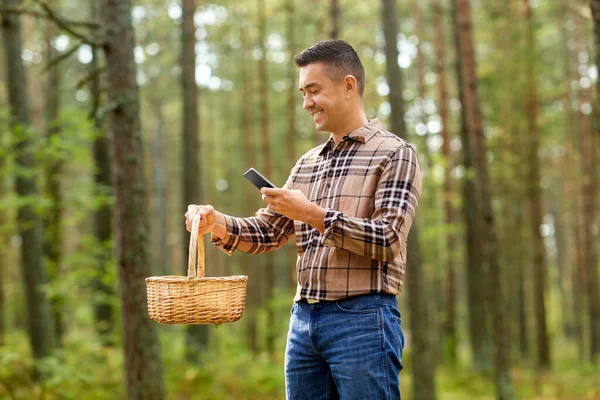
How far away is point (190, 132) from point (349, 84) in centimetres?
861

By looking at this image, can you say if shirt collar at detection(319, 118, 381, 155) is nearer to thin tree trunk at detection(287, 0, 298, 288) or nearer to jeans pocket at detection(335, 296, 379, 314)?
jeans pocket at detection(335, 296, 379, 314)

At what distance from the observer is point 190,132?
37.1 ft

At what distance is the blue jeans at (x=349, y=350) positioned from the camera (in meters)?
2.71

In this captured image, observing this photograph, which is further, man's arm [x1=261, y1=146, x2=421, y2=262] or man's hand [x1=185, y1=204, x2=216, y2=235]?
man's hand [x1=185, y1=204, x2=216, y2=235]

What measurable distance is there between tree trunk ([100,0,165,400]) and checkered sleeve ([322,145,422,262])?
297 cm

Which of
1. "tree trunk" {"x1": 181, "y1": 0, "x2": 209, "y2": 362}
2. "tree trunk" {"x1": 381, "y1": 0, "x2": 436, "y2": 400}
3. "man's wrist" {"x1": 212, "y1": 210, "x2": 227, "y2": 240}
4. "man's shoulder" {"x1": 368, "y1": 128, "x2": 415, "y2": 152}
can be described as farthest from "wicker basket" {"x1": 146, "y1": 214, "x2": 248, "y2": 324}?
"tree trunk" {"x1": 181, "y1": 0, "x2": 209, "y2": 362}

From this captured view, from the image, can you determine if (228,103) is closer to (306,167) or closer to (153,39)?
(153,39)

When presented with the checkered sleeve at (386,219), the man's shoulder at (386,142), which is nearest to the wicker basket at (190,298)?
the checkered sleeve at (386,219)

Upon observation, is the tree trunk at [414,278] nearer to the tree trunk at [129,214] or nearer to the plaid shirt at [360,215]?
the tree trunk at [129,214]

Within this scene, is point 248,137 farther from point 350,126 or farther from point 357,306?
point 357,306

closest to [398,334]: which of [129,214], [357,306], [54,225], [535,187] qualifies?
[357,306]

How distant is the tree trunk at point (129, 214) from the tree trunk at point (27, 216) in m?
4.23

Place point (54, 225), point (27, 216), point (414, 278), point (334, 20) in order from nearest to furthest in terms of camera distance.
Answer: point (414, 278)
point (27, 216)
point (334, 20)
point (54, 225)

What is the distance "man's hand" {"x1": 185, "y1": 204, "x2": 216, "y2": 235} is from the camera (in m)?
3.01
